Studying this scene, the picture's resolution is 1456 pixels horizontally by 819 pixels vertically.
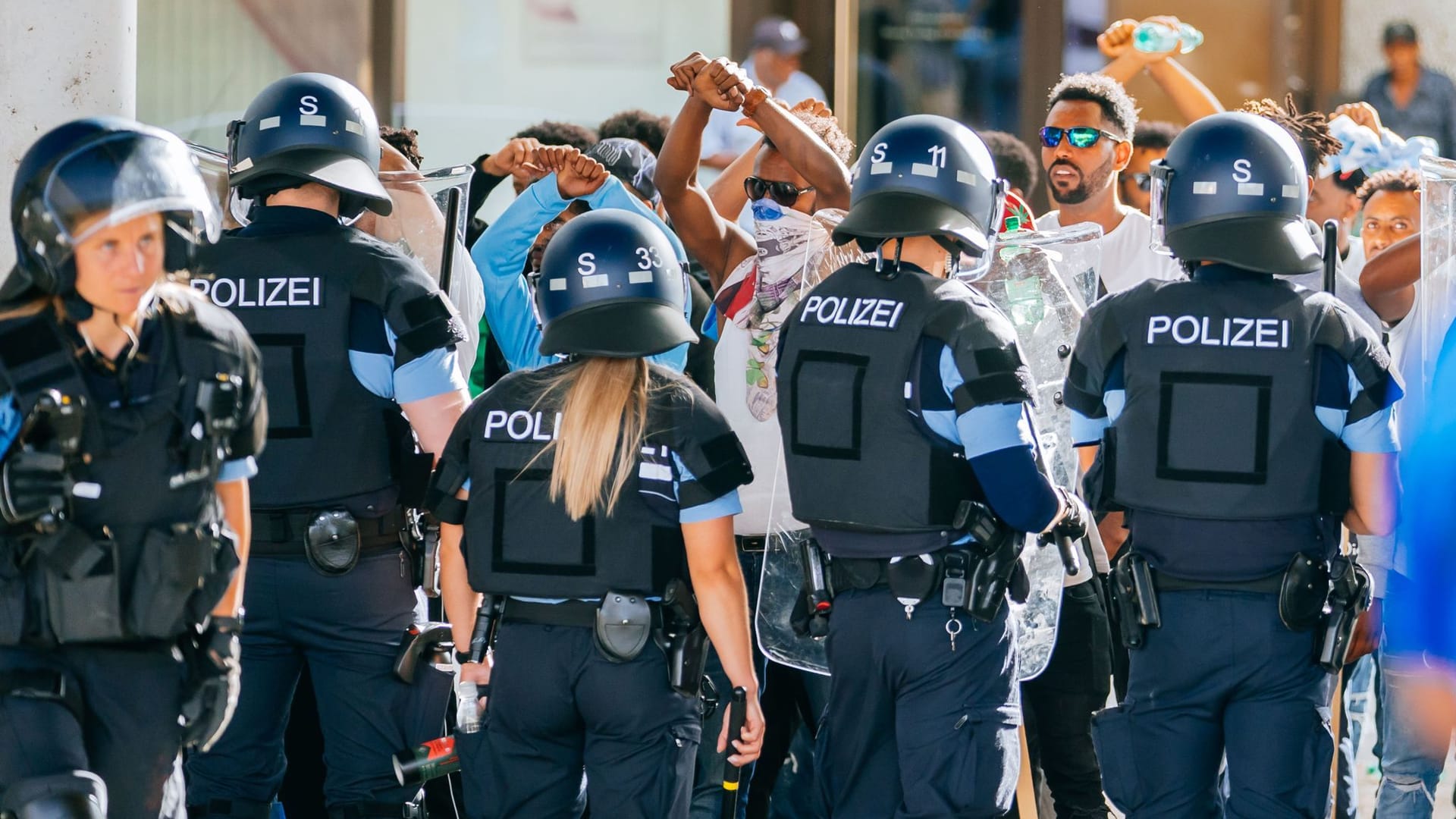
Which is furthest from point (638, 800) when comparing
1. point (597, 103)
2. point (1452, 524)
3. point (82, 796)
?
point (597, 103)

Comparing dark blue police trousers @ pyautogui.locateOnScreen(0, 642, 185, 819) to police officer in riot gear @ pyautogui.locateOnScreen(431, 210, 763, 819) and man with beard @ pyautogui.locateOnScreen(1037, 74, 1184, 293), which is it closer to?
police officer in riot gear @ pyautogui.locateOnScreen(431, 210, 763, 819)

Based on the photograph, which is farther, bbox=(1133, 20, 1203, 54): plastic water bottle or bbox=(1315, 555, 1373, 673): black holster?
bbox=(1133, 20, 1203, 54): plastic water bottle

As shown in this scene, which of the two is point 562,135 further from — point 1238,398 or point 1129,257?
point 1238,398

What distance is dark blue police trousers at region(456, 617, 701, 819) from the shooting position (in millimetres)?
3760

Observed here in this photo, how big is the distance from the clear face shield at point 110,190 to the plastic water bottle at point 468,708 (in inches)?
46.1

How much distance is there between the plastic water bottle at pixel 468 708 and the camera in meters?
3.95

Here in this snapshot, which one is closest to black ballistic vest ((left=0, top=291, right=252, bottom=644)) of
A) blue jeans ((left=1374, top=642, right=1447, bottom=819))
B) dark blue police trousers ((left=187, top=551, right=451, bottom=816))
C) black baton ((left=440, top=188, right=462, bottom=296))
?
dark blue police trousers ((left=187, top=551, right=451, bottom=816))

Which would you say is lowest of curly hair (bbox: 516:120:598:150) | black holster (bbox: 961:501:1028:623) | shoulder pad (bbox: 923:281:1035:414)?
black holster (bbox: 961:501:1028:623)

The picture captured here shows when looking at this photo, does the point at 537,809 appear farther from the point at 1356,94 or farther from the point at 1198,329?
the point at 1356,94

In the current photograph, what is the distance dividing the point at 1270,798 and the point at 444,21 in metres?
6.52

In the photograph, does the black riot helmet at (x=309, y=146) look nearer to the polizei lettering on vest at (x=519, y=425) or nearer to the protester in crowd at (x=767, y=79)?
the polizei lettering on vest at (x=519, y=425)

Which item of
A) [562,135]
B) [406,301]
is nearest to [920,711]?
[406,301]

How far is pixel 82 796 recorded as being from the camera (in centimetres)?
312

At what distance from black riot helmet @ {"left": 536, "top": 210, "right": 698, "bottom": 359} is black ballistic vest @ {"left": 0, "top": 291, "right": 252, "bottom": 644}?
0.79 m
